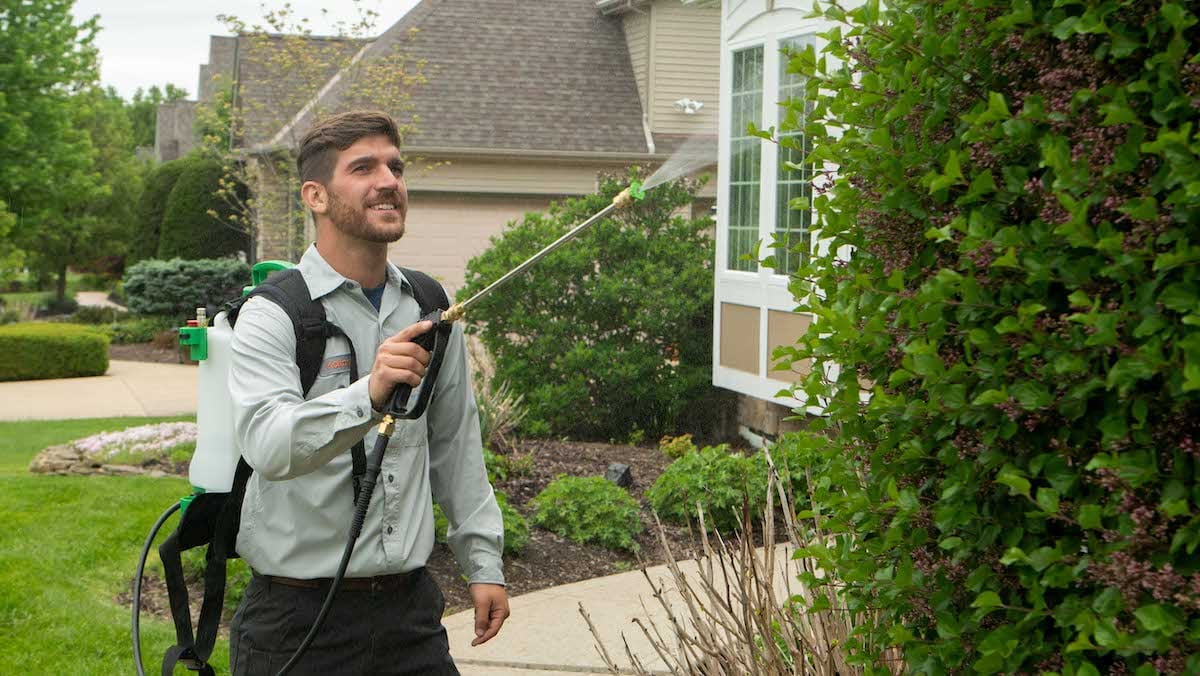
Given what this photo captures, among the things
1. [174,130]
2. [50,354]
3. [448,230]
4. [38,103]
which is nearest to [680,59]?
[448,230]

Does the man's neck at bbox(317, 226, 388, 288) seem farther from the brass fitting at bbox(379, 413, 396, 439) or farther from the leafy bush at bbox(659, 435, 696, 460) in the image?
the leafy bush at bbox(659, 435, 696, 460)

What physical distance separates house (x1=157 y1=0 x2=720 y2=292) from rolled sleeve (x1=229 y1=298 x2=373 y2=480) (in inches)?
588

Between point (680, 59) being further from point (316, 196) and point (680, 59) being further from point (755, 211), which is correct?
point (316, 196)

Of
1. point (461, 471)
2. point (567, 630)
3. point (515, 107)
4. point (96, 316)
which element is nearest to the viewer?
point (461, 471)

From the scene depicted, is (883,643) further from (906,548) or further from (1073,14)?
(1073,14)

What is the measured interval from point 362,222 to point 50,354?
2124 cm

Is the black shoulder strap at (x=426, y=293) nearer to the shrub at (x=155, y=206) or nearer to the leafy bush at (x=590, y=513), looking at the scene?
the leafy bush at (x=590, y=513)

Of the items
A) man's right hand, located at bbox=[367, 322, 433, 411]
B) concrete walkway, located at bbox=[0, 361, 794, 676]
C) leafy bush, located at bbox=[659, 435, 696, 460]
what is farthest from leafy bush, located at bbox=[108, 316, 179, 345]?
man's right hand, located at bbox=[367, 322, 433, 411]

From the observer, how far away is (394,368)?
2.68 metres

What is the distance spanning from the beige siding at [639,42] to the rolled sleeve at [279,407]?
686 inches

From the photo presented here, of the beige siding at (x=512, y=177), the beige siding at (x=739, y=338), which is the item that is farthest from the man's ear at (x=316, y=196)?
the beige siding at (x=512, y=177)

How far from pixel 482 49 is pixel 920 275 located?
18.5m

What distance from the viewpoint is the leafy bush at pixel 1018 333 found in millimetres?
1846

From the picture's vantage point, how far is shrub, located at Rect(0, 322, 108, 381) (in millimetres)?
22328
